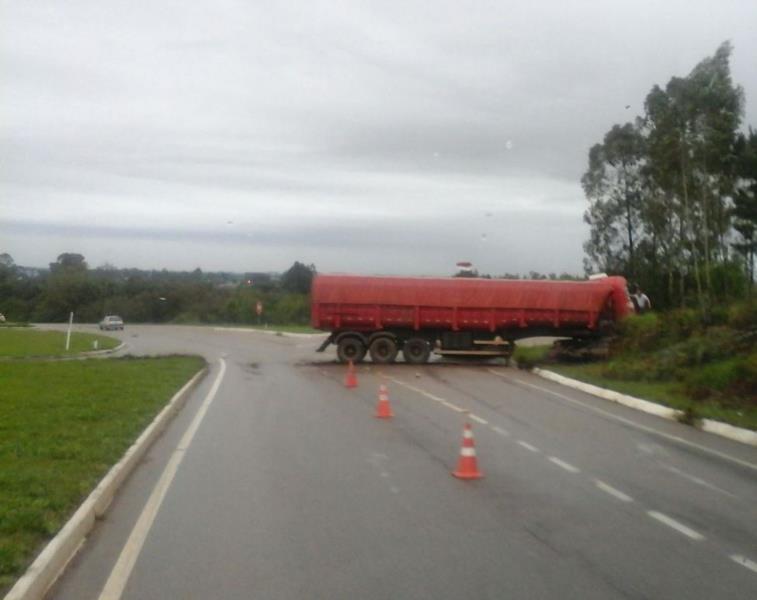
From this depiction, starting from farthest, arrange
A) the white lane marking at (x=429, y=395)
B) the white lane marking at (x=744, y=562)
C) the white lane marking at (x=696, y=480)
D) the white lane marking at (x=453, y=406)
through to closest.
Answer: the white lane marking at (x=429, y=395) < the white lane marking at (x=453, y=406) < the white lane marking at (x=696, y=480) < the white lane marking at (x=744, y=562)

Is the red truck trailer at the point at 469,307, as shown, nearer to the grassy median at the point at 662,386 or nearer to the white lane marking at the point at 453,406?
the grassy median at the point at 662,386

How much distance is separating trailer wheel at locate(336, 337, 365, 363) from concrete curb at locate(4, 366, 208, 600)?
65.2ft

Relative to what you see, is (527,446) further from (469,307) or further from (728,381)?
(469,307)

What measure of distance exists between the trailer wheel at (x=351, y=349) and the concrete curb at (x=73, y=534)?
19867mm

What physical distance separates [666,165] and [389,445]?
32.6 metres

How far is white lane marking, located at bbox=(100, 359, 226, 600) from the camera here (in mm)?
7613

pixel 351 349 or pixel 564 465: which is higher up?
pixel 351 349

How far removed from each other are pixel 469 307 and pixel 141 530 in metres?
25.5

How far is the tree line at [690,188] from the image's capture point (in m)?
42.9

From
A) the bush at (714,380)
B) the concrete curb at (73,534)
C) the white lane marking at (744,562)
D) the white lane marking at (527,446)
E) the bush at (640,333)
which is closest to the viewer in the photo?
the concrete curb at (73,534)

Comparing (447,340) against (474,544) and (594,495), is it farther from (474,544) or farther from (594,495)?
(474,544)

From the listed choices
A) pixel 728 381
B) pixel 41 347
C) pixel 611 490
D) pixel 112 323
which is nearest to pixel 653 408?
pixel 728 381

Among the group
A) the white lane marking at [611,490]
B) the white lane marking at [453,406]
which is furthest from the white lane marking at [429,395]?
the white lane marking at [611,490]

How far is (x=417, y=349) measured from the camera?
35.3 m
